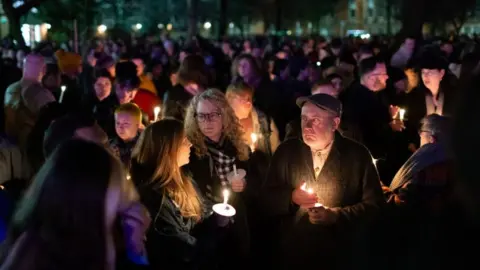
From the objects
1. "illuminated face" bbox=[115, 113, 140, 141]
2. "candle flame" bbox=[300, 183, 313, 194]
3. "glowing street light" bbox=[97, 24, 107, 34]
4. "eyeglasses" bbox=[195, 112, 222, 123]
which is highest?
"glowing street light" bbox=[97, 24, 107, 34]

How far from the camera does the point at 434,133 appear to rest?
4.91 meters

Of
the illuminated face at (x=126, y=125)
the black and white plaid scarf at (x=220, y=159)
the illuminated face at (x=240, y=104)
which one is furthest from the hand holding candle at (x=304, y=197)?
the illuminated face at (x=240, y=104)

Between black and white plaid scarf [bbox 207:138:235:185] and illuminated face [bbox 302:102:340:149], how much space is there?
1052mm

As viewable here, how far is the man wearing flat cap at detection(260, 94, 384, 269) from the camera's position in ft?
14.4

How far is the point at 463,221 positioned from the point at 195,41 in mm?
18862

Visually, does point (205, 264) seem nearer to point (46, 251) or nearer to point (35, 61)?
point (46, 251)

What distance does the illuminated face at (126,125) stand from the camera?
6.12 meters

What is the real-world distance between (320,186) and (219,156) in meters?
1.20

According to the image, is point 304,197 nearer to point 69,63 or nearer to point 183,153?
point 183,153

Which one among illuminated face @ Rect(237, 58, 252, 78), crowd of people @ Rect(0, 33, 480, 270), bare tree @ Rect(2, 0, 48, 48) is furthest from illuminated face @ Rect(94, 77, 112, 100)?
bare tree @ Rect(2, 0, 48, 48)

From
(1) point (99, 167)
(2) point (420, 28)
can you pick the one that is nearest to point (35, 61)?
(1) point (99, 167)

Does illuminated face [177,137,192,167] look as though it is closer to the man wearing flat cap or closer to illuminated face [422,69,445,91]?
the man wearing flat cap

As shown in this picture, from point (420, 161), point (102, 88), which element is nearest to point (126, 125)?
point (102, 88)

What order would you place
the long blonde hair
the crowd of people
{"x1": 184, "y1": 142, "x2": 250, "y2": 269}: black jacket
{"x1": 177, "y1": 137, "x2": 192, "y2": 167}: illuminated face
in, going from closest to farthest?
the crowd of people
the long blonde hair
{"x1": 177, "y1": 137, "x2": 192, "y2": 167}: illuminated face
{"x1": 184, "y1": 142, "x2": 250, "y2": 269}: black jacket
